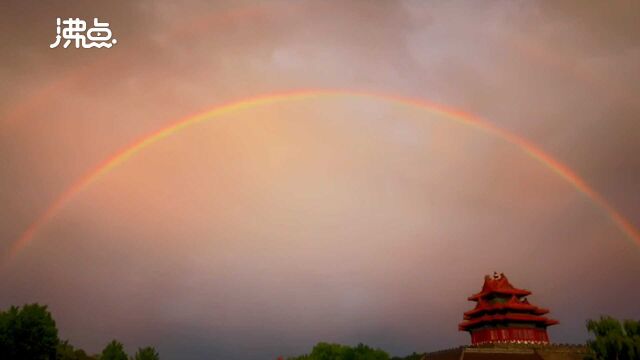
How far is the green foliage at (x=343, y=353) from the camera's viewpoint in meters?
65.4

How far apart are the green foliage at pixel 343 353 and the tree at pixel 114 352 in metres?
23.2

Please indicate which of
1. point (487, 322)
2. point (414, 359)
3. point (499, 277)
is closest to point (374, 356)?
point (414, 359)

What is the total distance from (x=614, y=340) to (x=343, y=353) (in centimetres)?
3104

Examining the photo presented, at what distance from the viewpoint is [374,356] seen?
65.9m

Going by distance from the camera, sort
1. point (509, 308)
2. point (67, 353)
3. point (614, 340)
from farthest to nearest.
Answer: point (509, 308) < point (67, 353) < point (614, 340)

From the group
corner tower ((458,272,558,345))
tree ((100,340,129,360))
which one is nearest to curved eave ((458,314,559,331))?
corner tower ((458,272,558,345))

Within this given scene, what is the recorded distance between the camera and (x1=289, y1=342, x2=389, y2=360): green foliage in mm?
65438

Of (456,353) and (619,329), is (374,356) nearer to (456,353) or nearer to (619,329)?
(456,353)

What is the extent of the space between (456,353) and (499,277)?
24.1m

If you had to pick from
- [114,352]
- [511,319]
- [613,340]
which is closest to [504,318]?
[511,319]

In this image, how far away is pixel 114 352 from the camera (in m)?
61.7

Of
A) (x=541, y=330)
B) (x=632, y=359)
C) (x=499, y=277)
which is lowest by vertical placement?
A: (x=632, y=359)

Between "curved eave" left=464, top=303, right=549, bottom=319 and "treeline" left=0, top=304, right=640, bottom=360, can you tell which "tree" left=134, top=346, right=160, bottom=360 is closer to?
"treeline" left=0, top=304, right=640, bottom=360

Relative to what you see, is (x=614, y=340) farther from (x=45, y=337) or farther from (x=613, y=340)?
(x=45, y=337)
